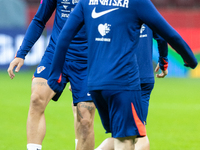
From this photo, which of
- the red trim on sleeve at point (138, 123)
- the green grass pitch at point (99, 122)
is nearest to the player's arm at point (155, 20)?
the red trim on sleeve at point (138, 123)

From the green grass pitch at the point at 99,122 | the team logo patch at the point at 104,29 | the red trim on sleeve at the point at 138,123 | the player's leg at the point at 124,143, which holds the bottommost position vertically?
the green grass pitch at the point at 99,122

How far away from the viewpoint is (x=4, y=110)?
9.10m

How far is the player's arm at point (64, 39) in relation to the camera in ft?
10.6

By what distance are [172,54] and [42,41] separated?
5521 millimetres

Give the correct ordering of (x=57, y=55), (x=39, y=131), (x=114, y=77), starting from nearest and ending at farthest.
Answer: (x=114, y=77)
(x=57, y=55)
(x=39, y=131)

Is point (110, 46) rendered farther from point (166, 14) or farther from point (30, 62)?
point (166, 14)

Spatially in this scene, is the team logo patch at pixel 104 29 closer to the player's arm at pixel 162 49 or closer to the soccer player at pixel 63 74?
the soccer player at pixel 63 74

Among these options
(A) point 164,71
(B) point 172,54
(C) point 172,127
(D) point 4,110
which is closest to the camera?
(A) point 164,71

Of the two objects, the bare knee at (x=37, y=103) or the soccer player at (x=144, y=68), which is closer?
the bare knee at (x=37, y=103)

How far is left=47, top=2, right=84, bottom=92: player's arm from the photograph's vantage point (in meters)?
3.23

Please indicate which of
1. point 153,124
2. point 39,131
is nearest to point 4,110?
point 153,124

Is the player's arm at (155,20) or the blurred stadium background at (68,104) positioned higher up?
the player's arm at (155,20)

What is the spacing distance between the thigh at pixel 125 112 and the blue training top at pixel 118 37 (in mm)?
52

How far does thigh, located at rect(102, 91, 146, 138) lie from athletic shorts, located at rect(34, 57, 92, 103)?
44.9 inches
